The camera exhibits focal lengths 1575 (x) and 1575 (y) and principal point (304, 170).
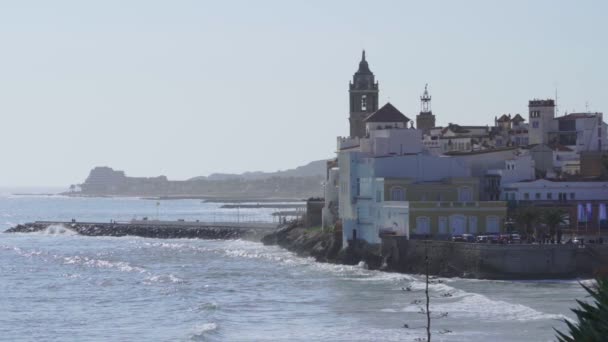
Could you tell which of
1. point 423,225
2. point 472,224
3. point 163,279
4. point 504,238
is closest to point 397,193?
point 423,225

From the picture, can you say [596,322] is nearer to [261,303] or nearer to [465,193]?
[261,303]

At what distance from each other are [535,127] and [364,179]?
25.0m

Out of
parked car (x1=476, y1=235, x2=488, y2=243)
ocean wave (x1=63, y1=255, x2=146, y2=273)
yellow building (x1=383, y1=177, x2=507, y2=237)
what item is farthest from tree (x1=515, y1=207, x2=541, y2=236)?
ocean wave (x1=63, y1=255, x2=146, y2=273)

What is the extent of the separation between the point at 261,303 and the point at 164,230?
241ft

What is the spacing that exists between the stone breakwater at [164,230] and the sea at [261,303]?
30.7 m

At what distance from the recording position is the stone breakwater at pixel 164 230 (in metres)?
126

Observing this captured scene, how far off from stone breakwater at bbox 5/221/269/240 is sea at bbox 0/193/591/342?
30.7 m

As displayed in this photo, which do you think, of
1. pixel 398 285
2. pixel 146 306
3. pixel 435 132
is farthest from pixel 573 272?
pixel 435 132

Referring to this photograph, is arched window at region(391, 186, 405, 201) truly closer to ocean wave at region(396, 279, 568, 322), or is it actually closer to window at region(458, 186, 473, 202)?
window at region(458, 186, 473, 202)

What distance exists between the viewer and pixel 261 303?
64.2 meters

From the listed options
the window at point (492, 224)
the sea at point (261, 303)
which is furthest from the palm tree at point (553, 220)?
the sea at point (261, 303)

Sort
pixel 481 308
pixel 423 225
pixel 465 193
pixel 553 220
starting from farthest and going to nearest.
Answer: pixel 465 193 < pixel 423 225 < pixel 553 220 < pixel 481 308

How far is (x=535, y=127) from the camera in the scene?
105375 mm

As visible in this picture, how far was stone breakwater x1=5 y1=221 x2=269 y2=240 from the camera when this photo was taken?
126 meters
